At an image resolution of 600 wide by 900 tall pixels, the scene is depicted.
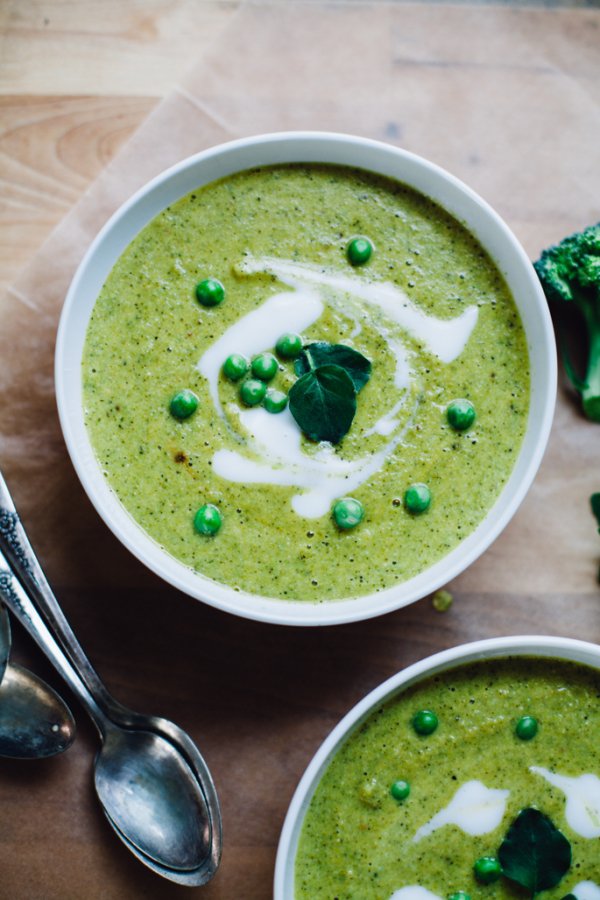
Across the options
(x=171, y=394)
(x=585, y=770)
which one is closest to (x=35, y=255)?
(x=171, y=394)

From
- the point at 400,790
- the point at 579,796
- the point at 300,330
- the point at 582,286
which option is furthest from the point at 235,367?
the point at 579,796

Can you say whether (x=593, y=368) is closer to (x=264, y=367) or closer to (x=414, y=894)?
(x=264, y=367)

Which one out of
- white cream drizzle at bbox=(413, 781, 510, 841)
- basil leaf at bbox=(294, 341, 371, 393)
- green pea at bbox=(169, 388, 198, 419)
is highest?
basil leaf at bbox=(294, 341, 371, 393)

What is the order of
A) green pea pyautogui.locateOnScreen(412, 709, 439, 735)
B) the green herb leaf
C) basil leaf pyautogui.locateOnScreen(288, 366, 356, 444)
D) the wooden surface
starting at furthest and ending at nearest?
the green herb leaf, the wooden surface, green pea pyautogui.locateOnScreen(412, 709, 439, 735), basil leaf pyautogui.locateOnScreen(288, 366, 356, 444)

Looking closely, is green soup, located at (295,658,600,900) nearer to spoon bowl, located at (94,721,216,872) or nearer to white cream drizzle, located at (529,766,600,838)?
white cream drizzle, located at (529,766,600,838)

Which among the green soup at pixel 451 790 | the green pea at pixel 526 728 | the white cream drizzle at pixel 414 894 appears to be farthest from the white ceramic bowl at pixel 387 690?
Result: the white cream drizzle at pixel 414 894

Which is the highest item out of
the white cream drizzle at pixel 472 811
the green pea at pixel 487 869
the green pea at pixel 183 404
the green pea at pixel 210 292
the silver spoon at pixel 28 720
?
the green pea at pixel 210 292

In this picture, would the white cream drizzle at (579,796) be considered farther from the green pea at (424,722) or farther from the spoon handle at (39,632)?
the spoon handle at (39,632)

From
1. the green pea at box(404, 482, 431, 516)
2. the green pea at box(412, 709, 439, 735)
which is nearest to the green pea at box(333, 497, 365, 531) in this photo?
the green pea at box(404, 482, 431, 516)
